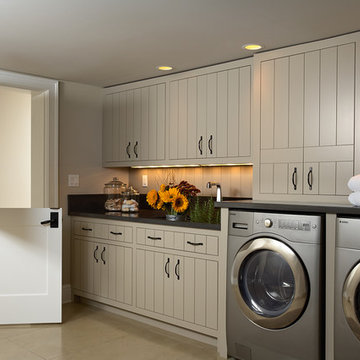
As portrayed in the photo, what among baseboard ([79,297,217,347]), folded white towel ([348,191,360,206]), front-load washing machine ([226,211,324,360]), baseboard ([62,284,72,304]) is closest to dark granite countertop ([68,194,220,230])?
baseboard ([62,284,72,304])

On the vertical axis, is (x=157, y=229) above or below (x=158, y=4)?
below

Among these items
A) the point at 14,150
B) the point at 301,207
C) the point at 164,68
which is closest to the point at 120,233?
the point at 164,68

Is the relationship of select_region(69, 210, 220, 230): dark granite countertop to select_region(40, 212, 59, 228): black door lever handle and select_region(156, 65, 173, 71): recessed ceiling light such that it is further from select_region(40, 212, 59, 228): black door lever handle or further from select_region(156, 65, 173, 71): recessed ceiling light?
select_region(156, 65, 173, 71): recessed ceiling light

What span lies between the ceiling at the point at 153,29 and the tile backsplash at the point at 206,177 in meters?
0.97

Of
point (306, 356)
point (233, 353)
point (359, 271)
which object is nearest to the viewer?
point (359, 271)

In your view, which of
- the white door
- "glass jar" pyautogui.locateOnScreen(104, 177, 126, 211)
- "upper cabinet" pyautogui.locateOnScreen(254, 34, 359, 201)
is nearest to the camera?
"upper cabinet" pyautogui.locateOnScreen(254, 34, 359, 201)

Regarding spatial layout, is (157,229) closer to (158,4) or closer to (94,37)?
(94,37)

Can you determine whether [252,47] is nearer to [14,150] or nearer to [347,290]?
[347,290]

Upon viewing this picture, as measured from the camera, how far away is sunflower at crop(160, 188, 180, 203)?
150 inches

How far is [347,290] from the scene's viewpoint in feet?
8.60

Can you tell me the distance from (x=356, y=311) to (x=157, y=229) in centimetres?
169

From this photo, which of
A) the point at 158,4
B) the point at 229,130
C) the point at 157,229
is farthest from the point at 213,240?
the point at 158,4

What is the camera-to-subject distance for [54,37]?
3.26m

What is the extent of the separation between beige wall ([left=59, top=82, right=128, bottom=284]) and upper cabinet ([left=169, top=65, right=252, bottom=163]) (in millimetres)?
1008
